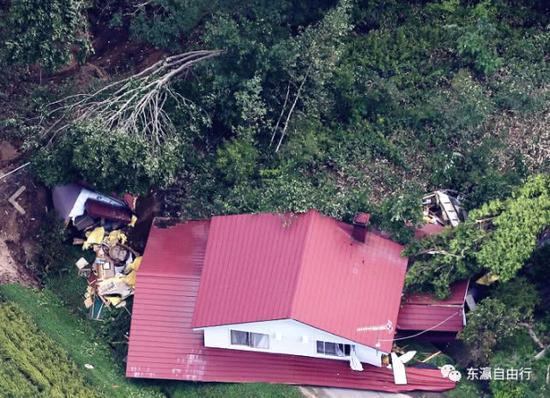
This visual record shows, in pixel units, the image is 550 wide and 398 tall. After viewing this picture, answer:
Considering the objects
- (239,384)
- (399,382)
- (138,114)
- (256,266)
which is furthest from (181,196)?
(399,382)

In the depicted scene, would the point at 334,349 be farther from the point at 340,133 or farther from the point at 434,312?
the point at 340,133

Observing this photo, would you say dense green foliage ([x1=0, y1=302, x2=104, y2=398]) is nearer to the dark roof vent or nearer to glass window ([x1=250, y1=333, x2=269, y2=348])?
glass window ([x1=250, y1=333, x2=269, y2=348])

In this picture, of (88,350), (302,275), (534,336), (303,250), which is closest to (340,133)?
(303,250)

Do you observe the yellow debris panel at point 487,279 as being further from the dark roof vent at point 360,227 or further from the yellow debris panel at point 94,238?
the yellow debris panel at point 94,238

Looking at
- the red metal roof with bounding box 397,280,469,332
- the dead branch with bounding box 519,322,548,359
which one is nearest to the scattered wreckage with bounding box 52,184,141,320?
the red metal roof with bounding box 397,280,469,332

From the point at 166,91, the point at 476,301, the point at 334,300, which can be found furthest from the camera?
the point at 166,91

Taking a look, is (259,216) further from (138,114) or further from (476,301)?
(476,301)

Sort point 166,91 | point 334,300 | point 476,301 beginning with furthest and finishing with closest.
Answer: point 166,91 < point 476,301 < point 334,300
